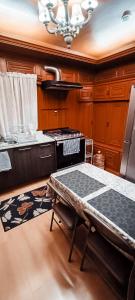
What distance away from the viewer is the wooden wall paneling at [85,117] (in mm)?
3842

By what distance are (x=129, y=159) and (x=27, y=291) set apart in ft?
6.11

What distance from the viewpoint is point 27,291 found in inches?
49.9

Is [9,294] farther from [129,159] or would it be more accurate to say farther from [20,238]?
[129,159]

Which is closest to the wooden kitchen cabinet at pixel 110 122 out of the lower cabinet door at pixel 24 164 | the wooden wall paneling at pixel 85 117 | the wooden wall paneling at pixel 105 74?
the wooden wall paneling at pixel 85 117

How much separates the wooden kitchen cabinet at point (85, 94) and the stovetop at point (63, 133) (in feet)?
2.61

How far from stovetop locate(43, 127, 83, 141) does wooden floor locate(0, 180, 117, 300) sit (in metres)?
1.72

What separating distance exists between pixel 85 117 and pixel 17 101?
1745mm

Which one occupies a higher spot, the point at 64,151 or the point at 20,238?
the point at 64,151

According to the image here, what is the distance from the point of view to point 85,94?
373cm

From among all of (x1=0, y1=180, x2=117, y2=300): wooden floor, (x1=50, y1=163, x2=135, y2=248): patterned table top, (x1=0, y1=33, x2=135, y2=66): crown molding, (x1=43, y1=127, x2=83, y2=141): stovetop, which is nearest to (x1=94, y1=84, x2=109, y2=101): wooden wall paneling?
(x1=0, y1=33, x2=135, y2=66): crown molding

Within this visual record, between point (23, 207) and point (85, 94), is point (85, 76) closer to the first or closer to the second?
point (85, 94)

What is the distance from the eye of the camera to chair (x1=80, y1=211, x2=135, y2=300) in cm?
90

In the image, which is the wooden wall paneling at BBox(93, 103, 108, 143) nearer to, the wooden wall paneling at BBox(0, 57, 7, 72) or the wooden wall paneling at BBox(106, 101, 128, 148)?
the wooden wall paneling at BBox(106, 101, 128, 148)

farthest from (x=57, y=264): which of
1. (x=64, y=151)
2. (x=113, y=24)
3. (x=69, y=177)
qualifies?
(x=113, y=24)
